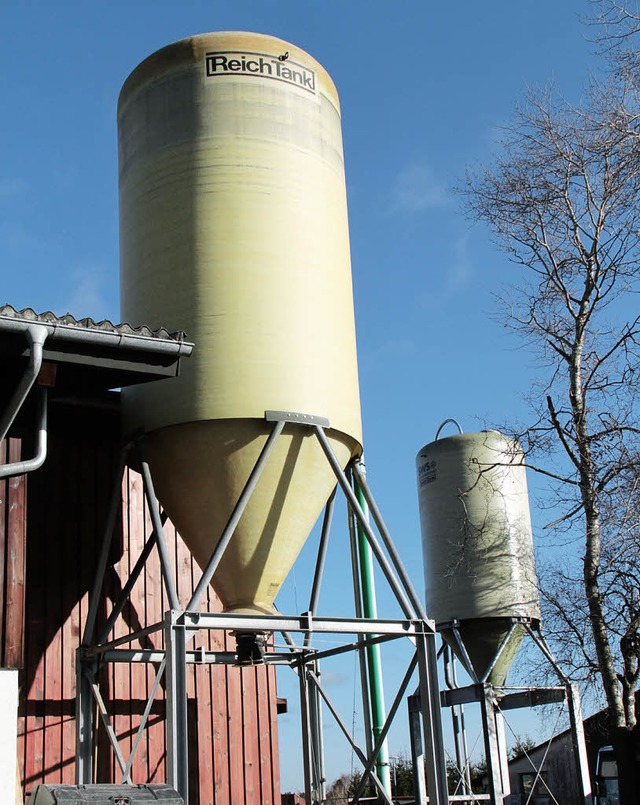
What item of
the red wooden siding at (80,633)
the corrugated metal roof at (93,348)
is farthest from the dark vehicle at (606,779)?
the corrugated metal roof at (93,348)

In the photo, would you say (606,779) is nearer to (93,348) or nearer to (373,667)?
(373,667)

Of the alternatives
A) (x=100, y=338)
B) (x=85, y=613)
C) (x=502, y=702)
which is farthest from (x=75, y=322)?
(x=502, y=702)

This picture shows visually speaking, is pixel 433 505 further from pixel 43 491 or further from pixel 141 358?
pixel 141 358

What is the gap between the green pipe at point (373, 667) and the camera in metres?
14.9

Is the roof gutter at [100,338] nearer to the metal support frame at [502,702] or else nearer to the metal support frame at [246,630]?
the metal support frame at [246,630]

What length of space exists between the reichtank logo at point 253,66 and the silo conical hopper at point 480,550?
7.74 meters

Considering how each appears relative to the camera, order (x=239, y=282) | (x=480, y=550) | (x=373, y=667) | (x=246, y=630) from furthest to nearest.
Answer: (x=480, y=550) → (x=373, y=667) → (x=239, y=282) → (x=246, y=630)

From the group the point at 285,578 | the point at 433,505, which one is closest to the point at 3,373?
the point at 285,578

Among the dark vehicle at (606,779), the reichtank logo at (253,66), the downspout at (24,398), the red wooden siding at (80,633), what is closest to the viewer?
the downspout at (24,398)

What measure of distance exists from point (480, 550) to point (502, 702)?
2.74 m

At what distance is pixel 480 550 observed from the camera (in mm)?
17859

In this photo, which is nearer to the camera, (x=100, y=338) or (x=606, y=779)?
(x=100, y=338)

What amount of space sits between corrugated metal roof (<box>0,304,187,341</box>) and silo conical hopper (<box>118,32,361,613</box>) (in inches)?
55.7

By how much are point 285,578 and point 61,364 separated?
11.1 ft
